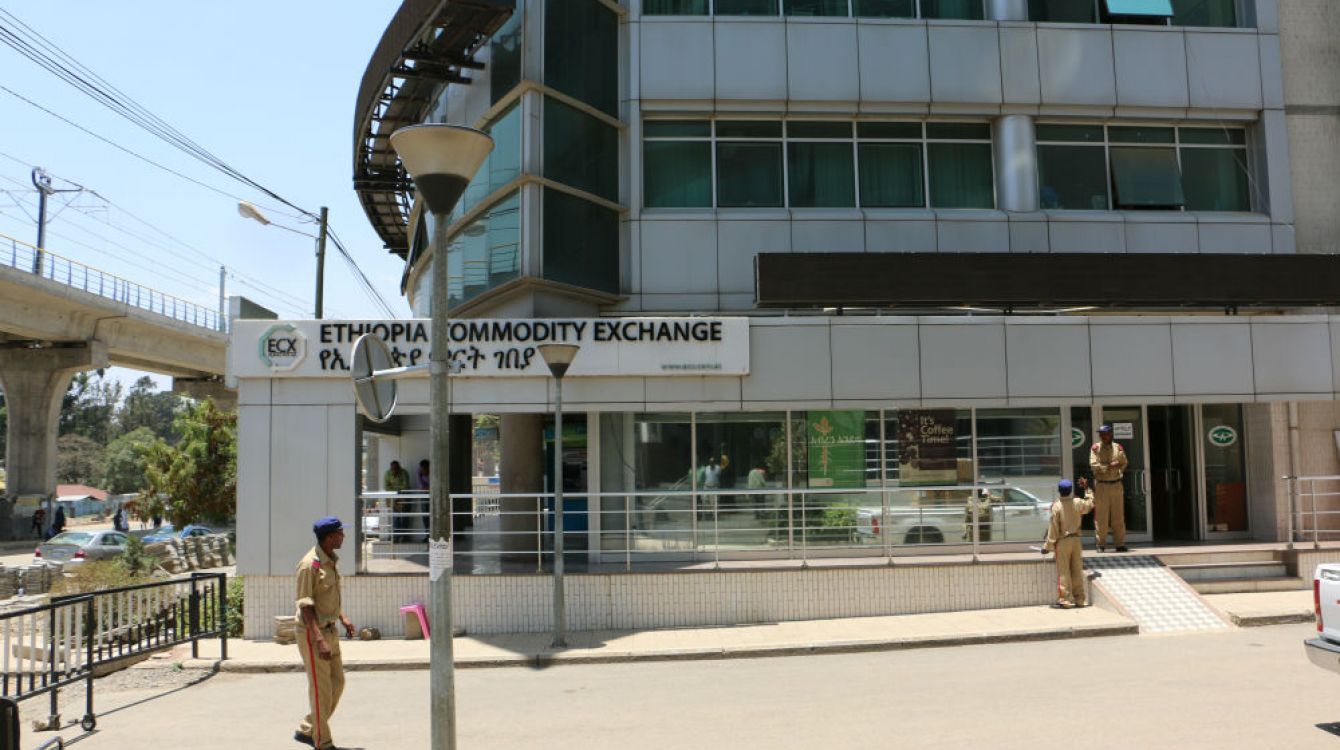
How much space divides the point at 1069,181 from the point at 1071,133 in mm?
906

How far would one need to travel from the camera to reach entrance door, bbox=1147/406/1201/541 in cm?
1589

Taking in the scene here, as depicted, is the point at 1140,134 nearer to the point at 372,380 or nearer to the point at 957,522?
the point at 957,522

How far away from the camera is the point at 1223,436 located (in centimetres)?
1587

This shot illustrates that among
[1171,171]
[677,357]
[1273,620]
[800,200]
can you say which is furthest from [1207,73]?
[677,357]

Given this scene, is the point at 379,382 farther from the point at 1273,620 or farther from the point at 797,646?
the point at 1273,620

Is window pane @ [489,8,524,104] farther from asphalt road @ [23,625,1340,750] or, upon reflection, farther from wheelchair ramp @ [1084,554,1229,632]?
wheelchair ramp @ [1084,554,1229,632]

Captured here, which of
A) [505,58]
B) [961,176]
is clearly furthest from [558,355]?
[961,176]

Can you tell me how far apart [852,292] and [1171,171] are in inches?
304

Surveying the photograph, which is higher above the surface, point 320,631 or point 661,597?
point 320,631

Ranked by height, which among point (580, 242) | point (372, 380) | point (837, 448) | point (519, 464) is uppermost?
point (580, 242)

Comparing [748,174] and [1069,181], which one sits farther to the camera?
[1069,181]

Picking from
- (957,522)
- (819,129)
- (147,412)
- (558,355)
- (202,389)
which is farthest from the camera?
(147,412)

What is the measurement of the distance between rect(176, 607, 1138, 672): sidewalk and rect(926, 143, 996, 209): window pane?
7829 mm

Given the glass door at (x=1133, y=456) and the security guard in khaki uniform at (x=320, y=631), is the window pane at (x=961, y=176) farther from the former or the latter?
the security guard in khaki uniform at (x=320, y=631)
